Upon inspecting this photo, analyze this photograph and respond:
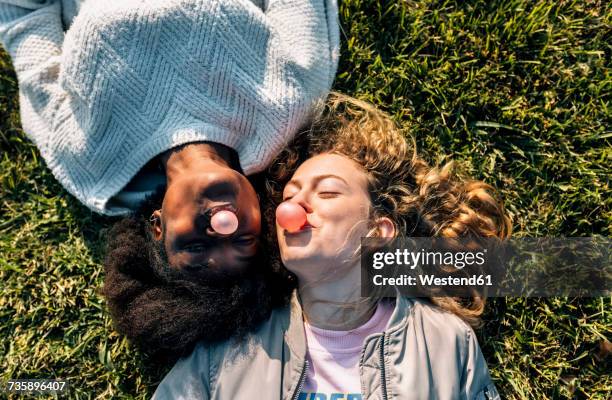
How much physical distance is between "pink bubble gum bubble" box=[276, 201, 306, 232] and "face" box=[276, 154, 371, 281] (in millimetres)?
64

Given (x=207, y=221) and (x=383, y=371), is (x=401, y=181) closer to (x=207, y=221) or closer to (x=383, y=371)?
(x=383, y=371)

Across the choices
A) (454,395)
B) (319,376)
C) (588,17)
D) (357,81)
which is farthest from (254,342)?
(588,17)

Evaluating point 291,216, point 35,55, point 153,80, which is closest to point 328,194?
point 291,216

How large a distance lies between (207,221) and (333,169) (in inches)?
28.1

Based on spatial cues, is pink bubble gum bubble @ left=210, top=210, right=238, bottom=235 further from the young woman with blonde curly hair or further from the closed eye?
the closed eye

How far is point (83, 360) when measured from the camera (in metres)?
3.33

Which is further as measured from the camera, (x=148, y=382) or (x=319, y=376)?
(x=148, y=382)

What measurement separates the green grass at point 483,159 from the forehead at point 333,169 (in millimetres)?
599

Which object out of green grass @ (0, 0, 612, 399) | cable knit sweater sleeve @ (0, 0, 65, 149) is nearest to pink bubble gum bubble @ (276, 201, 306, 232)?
green grass @ (0, 0, 612, 399)

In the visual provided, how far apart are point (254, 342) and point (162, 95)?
141cm

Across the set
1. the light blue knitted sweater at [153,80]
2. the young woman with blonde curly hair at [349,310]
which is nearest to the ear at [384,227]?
the young woman with blonde curly hair at [349,310]

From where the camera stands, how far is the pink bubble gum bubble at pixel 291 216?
8.59 ft

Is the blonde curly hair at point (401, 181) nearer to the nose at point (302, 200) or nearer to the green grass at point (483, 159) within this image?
the green grass at point (483, 159)

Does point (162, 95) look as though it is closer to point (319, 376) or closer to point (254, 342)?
point (254, 342)
